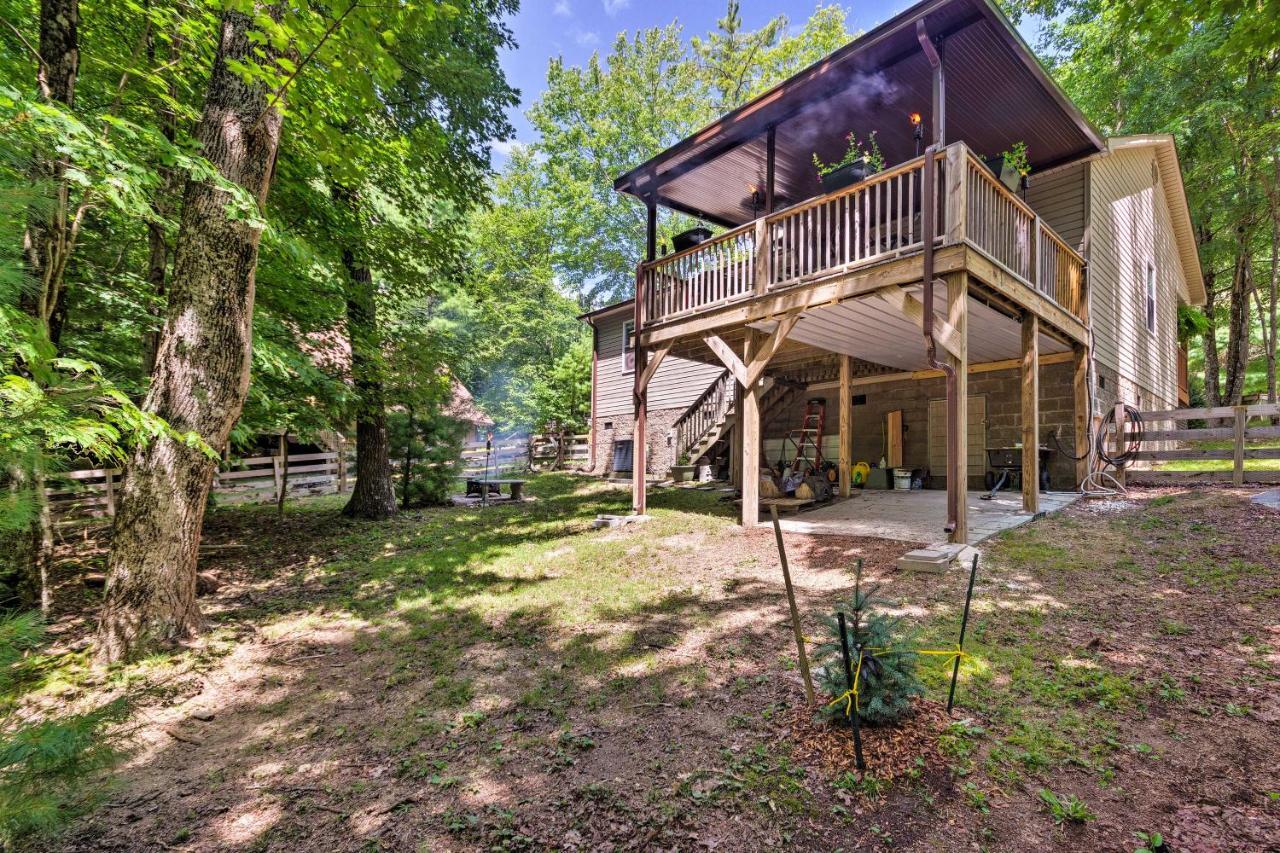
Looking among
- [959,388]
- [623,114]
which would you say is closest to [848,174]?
[959,388]

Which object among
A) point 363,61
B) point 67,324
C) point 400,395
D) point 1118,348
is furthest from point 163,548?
point 1118,348

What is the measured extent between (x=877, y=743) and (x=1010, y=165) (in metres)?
8.12

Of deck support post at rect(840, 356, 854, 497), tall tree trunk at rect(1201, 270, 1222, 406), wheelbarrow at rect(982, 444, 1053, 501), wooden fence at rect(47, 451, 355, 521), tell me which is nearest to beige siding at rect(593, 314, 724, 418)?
deck support post at rect(840, 356, 854, 497)

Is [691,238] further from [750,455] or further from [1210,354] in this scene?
[1210,354]

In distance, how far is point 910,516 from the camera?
7.02 m

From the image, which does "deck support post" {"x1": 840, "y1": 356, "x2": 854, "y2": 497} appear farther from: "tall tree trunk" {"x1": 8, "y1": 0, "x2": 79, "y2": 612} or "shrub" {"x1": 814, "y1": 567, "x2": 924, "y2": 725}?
"tall tree trunk" {"x1": 8, "y1": 0, "x2": 79, "y2": 612}

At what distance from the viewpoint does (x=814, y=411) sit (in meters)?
11.6

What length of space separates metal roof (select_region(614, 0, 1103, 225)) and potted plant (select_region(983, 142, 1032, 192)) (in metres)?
0.38

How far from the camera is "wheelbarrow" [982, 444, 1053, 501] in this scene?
8.62 meters

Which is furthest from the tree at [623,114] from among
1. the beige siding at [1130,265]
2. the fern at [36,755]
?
the fern at [36,755]

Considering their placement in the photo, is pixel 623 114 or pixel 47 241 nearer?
pixel 47 241

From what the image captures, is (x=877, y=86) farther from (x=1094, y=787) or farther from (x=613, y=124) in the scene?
(x=613, y=124)

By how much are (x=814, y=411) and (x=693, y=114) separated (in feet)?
52.4

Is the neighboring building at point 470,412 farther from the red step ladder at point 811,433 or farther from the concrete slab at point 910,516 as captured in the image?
the concrete slab at point 910,516
